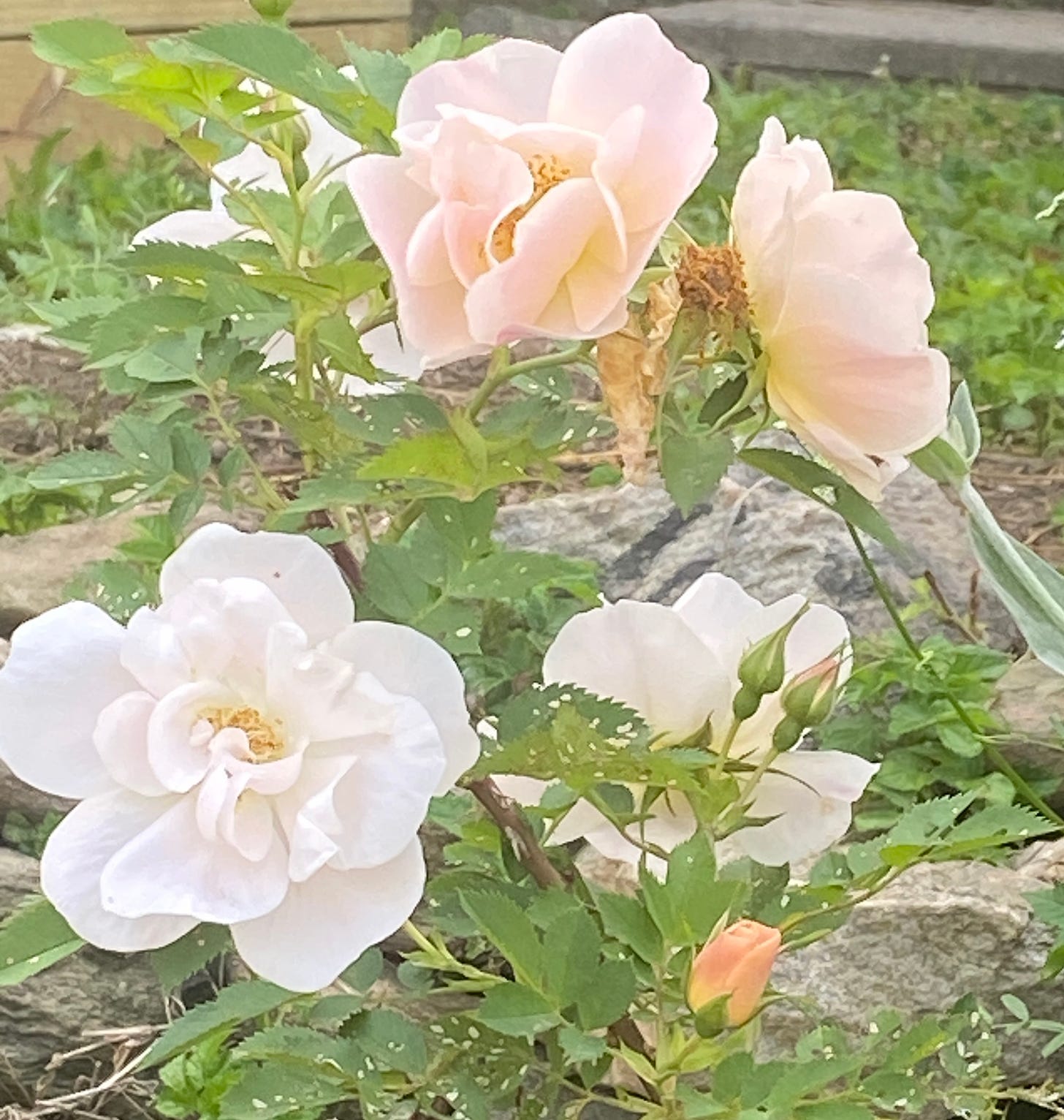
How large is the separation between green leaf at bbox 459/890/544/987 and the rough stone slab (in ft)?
Result: 11.7

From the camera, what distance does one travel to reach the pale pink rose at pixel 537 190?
0.44 metres

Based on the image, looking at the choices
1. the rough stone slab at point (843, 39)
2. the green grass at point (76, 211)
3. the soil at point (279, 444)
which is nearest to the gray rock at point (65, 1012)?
the soil at point (279, 444)

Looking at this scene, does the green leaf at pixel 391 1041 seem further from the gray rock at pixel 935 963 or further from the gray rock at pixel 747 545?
the gray rock at pixel 747 545

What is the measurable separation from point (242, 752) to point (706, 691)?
0.62 ft

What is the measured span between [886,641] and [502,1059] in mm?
944

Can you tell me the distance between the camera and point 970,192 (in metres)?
3.24

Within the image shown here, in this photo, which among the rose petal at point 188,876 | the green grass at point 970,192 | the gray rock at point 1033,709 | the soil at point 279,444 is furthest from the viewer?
→ the green grass at point 970,192

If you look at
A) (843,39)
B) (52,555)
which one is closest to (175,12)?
(843,39)

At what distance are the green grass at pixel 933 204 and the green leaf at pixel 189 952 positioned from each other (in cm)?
137

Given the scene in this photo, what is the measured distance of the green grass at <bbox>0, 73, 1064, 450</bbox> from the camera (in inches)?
90.3

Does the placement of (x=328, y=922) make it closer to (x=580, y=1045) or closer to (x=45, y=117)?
(x=580, y=1045)

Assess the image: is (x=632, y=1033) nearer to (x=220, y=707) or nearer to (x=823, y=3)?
(x=220, y=707)

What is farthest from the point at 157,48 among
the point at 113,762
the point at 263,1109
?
the point at 263,1109

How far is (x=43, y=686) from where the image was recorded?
0.47m
